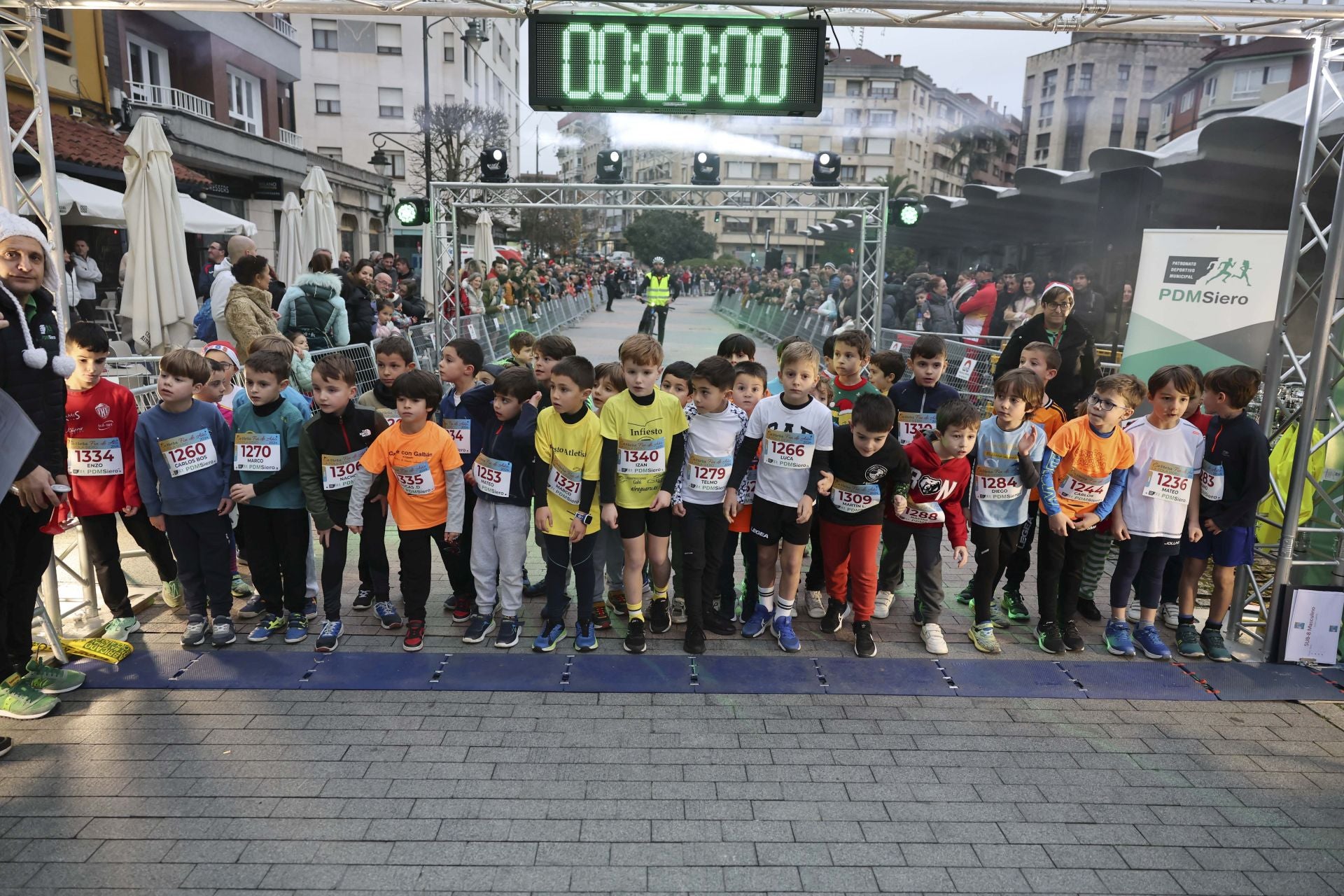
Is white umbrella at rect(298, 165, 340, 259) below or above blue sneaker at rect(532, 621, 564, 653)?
above

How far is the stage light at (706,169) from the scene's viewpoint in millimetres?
16344

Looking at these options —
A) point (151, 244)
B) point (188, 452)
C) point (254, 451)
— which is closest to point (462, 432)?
point (254, 451)

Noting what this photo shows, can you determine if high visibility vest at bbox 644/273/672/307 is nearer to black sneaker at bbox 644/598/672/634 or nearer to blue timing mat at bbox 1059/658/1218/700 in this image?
black sneaker at bbox 644/598/672/634

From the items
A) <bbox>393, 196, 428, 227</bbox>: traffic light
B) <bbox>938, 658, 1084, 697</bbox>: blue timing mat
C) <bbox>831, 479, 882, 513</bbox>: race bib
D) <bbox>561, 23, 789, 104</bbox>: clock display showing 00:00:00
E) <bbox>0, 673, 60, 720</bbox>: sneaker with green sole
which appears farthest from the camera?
<bbox>393, 196, 428, 227</bbox>: traffic light

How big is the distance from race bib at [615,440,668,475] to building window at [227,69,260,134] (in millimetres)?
26163

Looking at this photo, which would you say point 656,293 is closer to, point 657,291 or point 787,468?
point 657,291

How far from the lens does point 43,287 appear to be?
4277 mm

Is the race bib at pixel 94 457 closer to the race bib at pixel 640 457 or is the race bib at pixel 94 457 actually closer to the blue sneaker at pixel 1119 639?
the race bib at pixel 640 457

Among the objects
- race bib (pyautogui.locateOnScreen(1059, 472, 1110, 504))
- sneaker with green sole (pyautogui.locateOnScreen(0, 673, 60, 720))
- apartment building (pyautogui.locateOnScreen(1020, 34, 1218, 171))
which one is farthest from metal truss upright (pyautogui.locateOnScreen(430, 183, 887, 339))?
apartment building (pyautogui.locateOnScreen(1020, 34, 1218, 171))

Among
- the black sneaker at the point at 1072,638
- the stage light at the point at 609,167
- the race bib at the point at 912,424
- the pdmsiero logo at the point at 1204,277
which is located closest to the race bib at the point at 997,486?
the race bib at the point at 912,424

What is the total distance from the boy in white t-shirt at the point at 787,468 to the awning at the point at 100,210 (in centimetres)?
919

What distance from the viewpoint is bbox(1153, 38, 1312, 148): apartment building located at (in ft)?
152

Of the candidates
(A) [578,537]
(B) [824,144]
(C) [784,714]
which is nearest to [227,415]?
(A) [578,537]

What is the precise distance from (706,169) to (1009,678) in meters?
13.3
